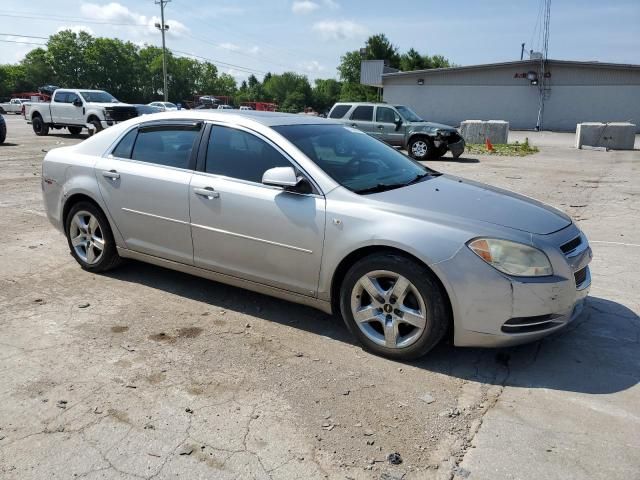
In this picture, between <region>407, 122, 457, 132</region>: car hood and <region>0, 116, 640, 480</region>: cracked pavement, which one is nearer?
<region>0, 116, 640, 480</region>: cracked pavement

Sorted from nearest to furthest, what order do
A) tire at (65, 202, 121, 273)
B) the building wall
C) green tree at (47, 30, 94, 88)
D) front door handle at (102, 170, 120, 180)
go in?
front door handle at (102, 170, 120, 180)
tire at (65, 202, 121, 273)
the building wall
green tree at (47, 30, 94, 88)

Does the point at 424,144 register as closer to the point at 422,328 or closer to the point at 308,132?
the point at 308,132

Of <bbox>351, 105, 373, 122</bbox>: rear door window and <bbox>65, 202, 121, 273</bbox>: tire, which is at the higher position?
<bbox>351, 105, 373, 122</bbox>: rear door window

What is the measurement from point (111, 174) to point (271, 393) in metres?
2.72

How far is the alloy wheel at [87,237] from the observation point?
5.09m

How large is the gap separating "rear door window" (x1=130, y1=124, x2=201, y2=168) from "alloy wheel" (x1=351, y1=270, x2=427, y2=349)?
6.06ft

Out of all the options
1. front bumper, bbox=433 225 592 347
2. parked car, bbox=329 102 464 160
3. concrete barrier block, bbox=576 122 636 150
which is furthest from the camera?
concrete barrier block, bbox=576 122 636 150

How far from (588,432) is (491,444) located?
0.55 metres

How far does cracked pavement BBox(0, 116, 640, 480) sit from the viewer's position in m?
2.59

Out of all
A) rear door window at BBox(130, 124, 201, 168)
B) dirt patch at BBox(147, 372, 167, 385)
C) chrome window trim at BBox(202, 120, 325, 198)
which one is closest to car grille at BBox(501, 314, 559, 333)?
chrome window trim at BBox(202, 120, 325, 198)

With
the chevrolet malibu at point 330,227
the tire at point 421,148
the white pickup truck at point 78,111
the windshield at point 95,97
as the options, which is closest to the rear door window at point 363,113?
the tire at point 421,148

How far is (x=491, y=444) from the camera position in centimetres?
273

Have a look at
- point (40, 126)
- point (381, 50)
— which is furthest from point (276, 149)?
point (381, 50)

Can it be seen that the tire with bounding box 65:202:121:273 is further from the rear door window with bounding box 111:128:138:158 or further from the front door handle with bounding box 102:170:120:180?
the rear door window with bounding box 111:128:138:158
